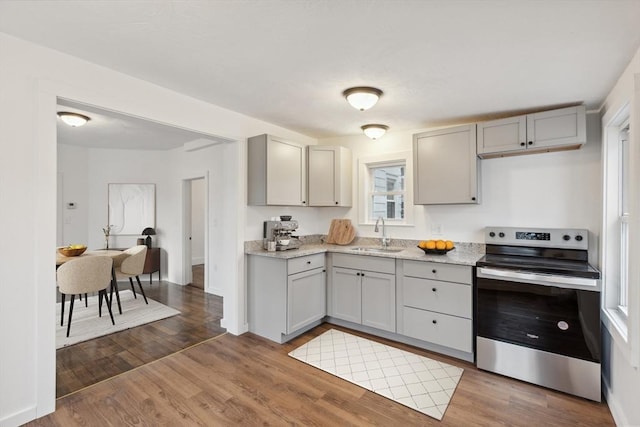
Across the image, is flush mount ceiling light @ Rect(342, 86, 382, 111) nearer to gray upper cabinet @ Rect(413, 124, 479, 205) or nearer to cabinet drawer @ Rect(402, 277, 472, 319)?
gray upper cabinet @ Rect(413, 124, 479, 205)

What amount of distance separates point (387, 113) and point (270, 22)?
5.78 ft

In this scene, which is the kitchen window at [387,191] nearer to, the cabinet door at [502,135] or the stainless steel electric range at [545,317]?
the cabinet door at [502,135]

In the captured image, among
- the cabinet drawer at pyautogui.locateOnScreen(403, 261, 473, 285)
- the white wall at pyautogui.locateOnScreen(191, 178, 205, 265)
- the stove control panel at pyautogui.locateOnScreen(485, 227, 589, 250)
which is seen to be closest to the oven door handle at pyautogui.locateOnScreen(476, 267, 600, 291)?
the cabinet drawer at pyautogui.locateOnScreen(403, 261, 473, 285)

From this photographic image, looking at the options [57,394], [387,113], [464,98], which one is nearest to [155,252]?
[57,394]

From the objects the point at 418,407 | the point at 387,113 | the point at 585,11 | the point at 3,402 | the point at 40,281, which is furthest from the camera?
the point at 387,113

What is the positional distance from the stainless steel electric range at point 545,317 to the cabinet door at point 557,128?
81 centimetres

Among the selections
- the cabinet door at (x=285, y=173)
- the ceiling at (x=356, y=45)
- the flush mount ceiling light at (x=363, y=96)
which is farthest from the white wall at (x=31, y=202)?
the flush mount ceiling light at (x=363, y=96)

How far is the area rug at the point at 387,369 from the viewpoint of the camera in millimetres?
2189

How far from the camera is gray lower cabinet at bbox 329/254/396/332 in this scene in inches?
122

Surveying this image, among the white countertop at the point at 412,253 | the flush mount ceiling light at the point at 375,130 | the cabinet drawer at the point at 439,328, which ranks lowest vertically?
the cabinet drawer at the point at 439,328

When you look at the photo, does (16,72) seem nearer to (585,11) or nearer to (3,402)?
(3,402)

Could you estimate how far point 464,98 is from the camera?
2.65 metres

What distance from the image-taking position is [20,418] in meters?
1.86

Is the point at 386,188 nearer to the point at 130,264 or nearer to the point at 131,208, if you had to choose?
the point at 130,264
